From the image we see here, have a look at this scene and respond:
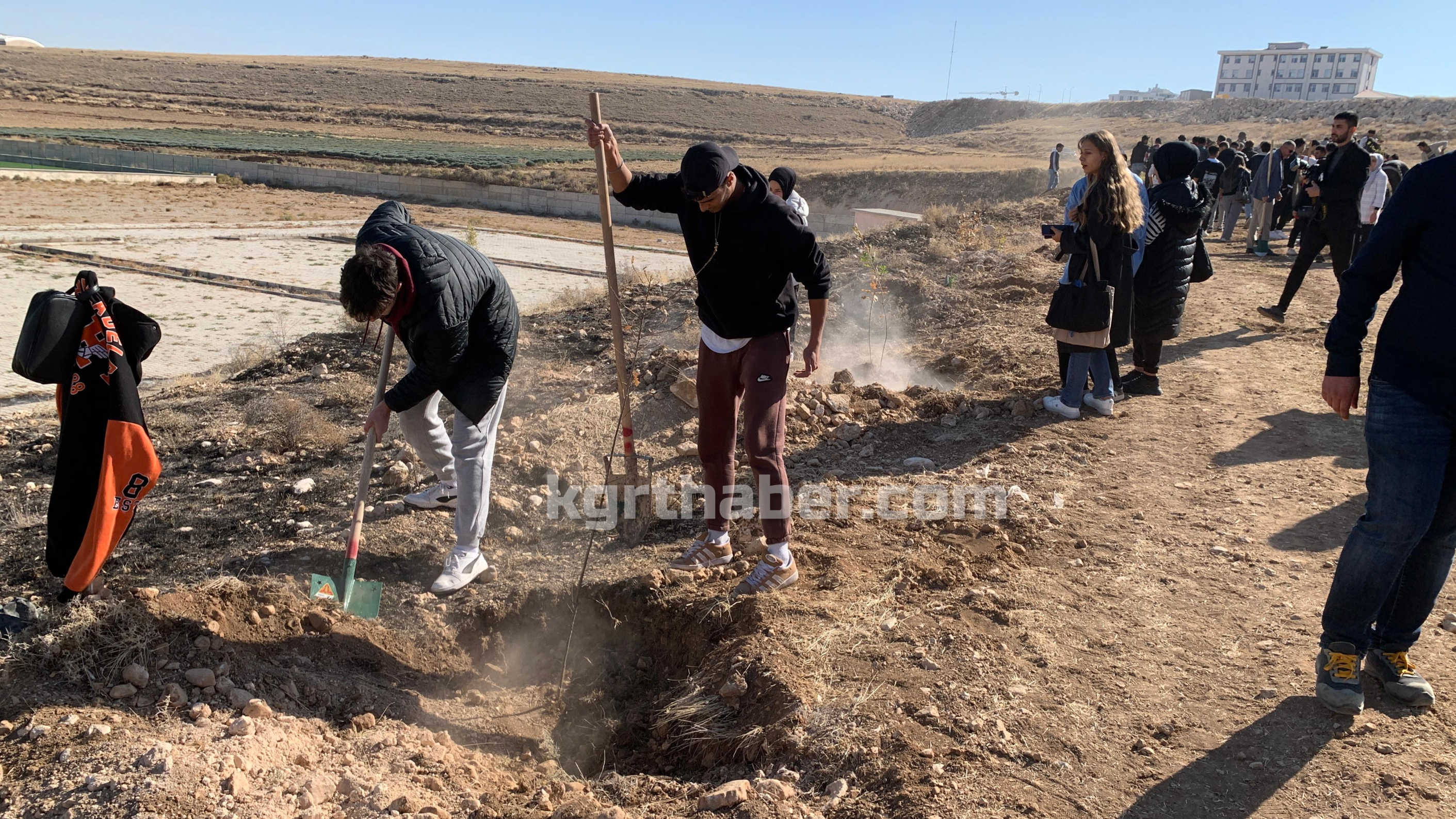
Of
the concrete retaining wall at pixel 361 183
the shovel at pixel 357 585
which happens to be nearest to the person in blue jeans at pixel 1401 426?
the shovel at pixel 357 585

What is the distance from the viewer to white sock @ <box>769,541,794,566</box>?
12.2ft

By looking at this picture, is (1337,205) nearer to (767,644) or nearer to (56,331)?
(767,644)

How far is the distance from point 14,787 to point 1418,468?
13.3ft

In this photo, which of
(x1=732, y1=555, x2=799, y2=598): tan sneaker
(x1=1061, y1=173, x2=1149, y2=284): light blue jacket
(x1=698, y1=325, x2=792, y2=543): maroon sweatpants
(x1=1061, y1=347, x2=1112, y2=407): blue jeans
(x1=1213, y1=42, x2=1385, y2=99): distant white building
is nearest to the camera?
(x1=698, y1=325, x2=792, y2=543): maroon sweatpants

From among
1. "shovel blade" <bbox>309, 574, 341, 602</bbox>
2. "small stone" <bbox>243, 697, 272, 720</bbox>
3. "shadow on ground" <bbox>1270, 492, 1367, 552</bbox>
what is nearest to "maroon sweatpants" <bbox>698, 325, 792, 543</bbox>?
"shovel blade" <bbox>309, 574, 341, 602</bbox>

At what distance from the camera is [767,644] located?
3.32 m

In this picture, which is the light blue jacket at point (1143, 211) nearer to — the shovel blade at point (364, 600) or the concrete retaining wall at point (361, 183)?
the shovel blade at point (364, 600)

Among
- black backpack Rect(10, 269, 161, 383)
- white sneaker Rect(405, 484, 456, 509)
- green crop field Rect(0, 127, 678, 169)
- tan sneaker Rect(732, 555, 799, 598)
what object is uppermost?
green crop field Rect(0, 127, 678, 169)

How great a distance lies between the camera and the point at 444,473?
437 centimetres

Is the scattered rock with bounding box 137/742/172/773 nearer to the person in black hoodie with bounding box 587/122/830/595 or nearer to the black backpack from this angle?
the black backpack

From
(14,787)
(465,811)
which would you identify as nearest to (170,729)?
(14,787)

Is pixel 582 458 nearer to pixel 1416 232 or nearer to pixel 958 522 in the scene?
pixel 958 522

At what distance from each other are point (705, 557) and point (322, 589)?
1540 mm

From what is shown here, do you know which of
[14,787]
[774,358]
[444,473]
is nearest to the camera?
[14,787]
